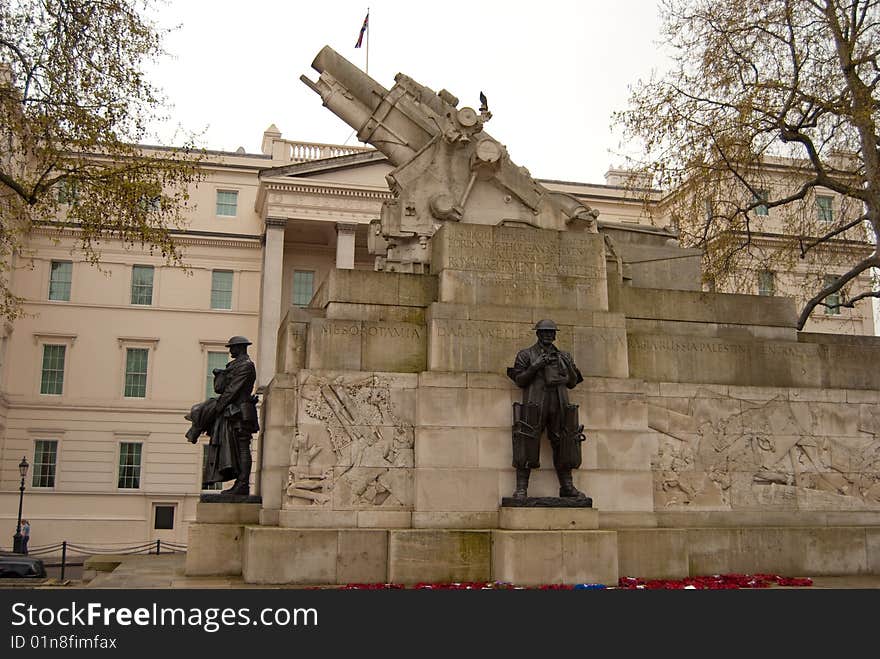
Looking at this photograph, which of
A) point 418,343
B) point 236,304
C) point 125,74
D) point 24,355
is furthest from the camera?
point 236,304

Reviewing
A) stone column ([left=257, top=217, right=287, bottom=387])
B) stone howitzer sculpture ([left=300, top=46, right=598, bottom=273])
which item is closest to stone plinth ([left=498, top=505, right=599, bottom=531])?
stone howitzer sculpture ([left=300, top=46, right=598, bottom=273])

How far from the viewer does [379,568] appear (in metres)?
12.1

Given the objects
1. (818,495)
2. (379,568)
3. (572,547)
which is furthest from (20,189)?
(818,495)

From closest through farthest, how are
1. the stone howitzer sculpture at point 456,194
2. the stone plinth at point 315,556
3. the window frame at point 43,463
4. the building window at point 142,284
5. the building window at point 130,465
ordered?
the stone plinth at point 315,556, the stone howitzer sculpture at point 456,194, the window frame at point 43,463, the building window at point 130,465, the building window at point 142,284

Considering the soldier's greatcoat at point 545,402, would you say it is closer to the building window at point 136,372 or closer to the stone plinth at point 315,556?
the stone plinth at point 315,556

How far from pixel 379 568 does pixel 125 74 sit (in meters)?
14.8

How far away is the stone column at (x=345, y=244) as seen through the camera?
4988cm

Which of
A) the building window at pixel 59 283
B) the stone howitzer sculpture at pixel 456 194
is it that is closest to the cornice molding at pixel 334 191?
the building window at pixel 59 283

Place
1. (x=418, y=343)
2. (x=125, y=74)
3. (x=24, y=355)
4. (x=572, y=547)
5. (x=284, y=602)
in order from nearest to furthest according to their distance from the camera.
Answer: (x=284, y=602) < (x=572, y=547) < (x=418, y=343) < (x=125, y=74) < (x=24, y=355)

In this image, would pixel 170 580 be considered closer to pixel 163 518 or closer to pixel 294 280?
pixel 163 518

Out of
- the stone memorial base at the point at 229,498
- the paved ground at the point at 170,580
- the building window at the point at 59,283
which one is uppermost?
the building window at the point at 59,283

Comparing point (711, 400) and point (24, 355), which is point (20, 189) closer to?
point (711, 400)

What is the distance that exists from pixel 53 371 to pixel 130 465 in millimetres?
6570

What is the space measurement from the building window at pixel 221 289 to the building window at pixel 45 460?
11.3 meters
